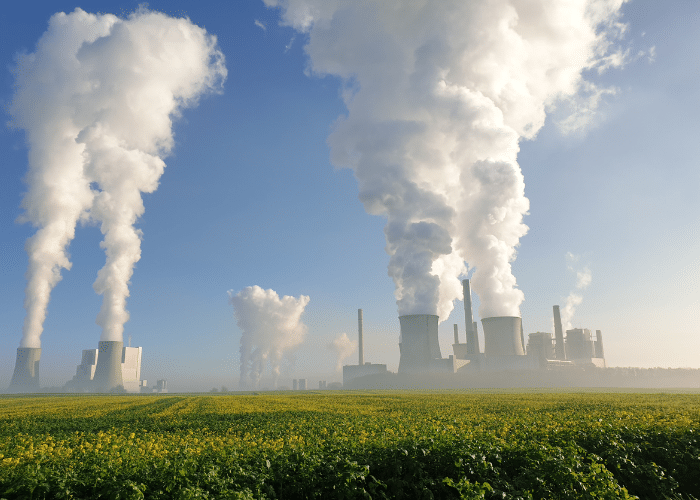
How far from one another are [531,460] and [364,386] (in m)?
102

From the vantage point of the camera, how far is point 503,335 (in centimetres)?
8694

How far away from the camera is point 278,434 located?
15570 mm

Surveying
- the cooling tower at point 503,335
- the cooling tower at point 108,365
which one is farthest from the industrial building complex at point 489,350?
the cooling tower at point 108,365

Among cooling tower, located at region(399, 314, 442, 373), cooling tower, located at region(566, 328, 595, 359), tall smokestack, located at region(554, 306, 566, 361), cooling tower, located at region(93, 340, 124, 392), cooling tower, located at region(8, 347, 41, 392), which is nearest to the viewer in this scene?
cooling tower, located at region(399, 314, 442, 373)

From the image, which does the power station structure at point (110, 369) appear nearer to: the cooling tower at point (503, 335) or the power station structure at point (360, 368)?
the power station structure at point (360, 368)

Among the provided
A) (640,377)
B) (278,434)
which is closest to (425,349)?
(640,377)

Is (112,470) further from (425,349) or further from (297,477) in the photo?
(425,349)

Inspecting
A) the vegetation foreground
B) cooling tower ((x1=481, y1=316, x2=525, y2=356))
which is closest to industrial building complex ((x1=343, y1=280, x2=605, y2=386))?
cooling tower ((x1=481, y1=316, x2=525, y2=356))

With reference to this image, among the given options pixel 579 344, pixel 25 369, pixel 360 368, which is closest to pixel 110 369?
pixel 25 369

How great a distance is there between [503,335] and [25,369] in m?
110

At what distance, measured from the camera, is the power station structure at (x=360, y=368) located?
11119 cm

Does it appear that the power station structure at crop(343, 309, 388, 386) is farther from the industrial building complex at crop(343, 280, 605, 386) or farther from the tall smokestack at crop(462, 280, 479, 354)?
the tall smokestack at crop(462, 280, 479, 354)

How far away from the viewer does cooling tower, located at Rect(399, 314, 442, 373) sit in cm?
8544

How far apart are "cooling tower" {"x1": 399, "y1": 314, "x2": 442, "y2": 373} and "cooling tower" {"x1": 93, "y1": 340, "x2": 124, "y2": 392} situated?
63.2 metres
